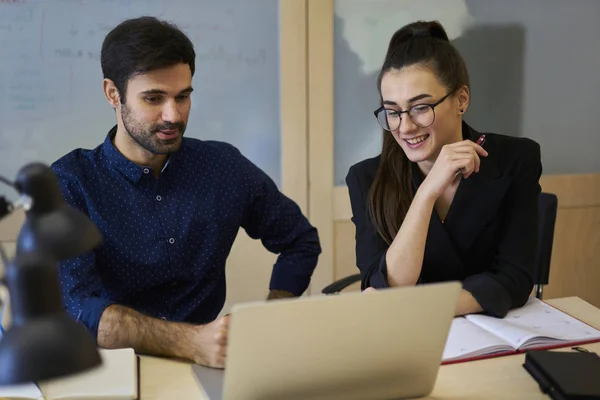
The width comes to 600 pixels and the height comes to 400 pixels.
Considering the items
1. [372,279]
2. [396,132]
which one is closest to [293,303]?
[372,279]

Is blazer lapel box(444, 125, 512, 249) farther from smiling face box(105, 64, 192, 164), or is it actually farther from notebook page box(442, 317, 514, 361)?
smiling face box(105, 64, 192, 164)

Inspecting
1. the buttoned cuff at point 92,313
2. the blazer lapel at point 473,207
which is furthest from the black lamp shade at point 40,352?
the blazer lapel at point 473,207

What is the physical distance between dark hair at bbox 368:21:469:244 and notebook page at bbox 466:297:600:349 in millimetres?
348

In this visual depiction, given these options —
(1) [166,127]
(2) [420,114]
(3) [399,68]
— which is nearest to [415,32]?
(3) [399,68]

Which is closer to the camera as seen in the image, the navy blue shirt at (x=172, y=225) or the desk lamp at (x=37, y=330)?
the desk lamp at (x=37, y=330)

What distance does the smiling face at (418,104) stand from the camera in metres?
1.67

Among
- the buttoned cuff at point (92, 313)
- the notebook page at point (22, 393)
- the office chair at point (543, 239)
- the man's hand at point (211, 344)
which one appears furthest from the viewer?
the office chair at point (543, 239)

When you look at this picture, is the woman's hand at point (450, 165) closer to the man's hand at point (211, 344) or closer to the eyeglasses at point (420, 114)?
the eyeglasses at point (420, 114)

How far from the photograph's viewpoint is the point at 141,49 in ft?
5.41

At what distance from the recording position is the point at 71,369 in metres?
0.69

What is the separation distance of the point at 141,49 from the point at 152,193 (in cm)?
35

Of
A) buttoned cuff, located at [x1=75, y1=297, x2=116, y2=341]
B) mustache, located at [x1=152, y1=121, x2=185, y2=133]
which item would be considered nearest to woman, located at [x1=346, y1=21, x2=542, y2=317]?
mustache, located at [x1=152, y1=121, x2=185, y2=133]

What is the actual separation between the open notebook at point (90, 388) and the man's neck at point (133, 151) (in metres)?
0.62

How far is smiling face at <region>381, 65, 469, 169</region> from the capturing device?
167 cm
